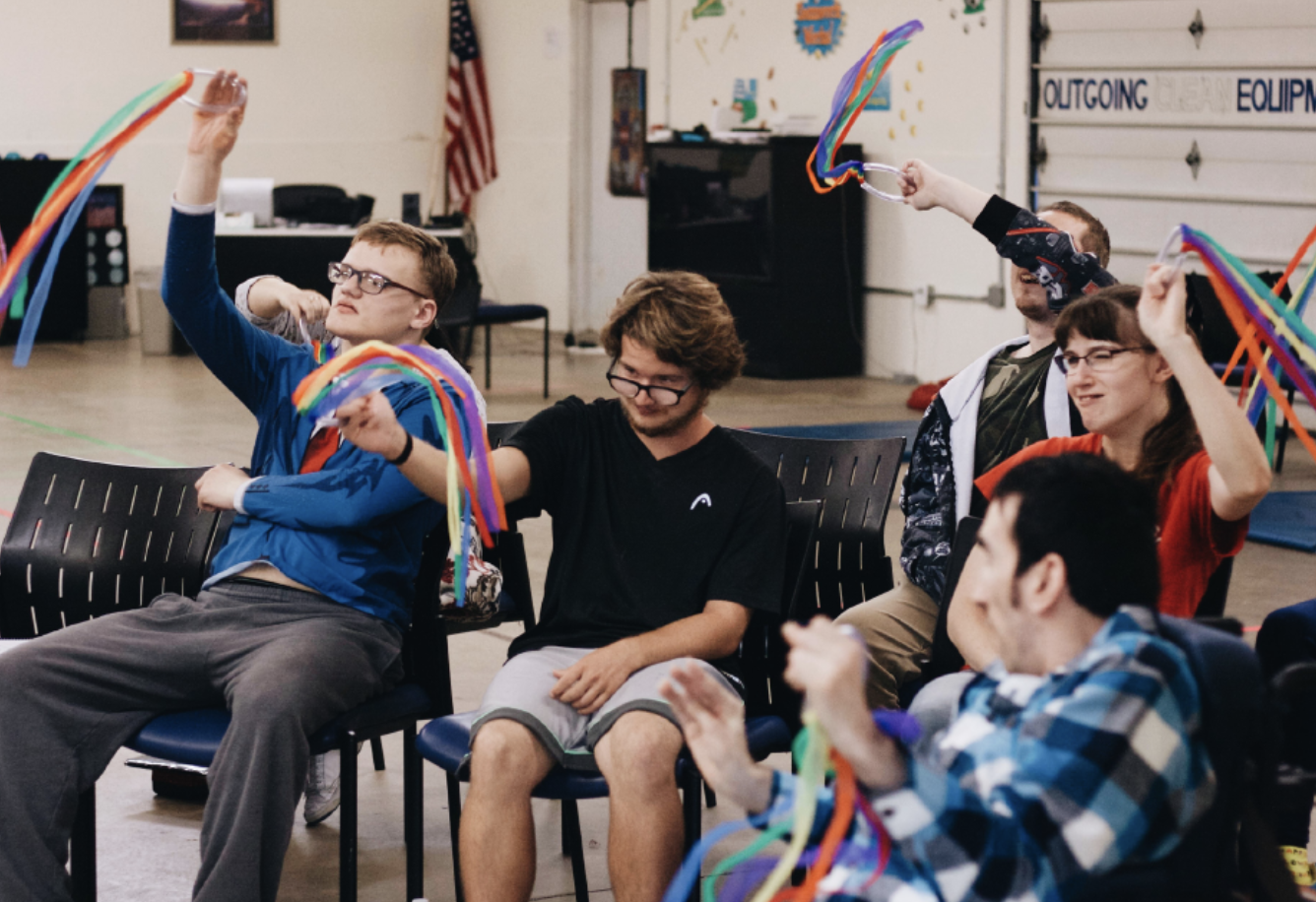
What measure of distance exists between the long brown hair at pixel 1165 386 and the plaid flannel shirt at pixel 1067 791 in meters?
0.91

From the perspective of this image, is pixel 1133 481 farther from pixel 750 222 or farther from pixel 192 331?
pixel 750 222

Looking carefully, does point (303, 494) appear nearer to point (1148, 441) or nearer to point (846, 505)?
point (846, 505)

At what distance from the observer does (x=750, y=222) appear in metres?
10.4

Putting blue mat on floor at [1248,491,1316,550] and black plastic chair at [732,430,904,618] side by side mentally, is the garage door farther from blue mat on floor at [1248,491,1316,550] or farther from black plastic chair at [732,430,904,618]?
black plastic chair at [732,430,904,618]

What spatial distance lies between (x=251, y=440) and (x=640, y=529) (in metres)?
5.57

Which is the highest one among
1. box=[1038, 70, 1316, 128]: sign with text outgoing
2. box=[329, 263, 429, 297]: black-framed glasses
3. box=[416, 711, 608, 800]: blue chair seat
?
box=[1038, 70, 1316, 128]: sign with text outgoing

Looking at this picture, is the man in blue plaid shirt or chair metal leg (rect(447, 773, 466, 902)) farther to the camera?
chair metal leg (rect(447, 773, 466, 902))

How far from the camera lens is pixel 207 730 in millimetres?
→ 2670

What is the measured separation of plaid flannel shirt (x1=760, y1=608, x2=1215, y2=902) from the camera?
64.6 inches

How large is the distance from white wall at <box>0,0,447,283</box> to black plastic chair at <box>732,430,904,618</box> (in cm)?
957

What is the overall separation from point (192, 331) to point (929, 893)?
72.1 inches

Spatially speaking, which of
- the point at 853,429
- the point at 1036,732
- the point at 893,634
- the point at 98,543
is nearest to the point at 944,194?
the point at 893,634

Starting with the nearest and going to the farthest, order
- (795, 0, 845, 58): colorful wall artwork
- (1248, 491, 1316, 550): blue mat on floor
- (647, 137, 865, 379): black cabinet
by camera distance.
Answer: (1248, 491, 1316, 550): blue mat on floor, (647, 137, 865, 379): black cabinet, (795, 0, 845, 58): colorful wall artwork

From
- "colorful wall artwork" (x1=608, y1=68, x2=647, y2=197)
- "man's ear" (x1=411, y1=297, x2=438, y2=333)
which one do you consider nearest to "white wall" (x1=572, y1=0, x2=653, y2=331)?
"colorful wall artwork" (x1=608, y1=68, x2=647, y2=197)
